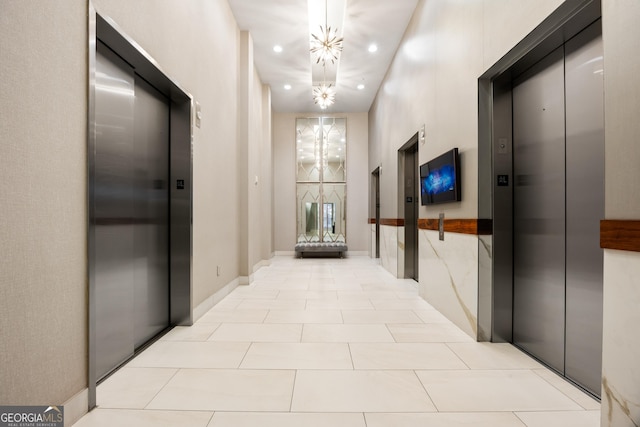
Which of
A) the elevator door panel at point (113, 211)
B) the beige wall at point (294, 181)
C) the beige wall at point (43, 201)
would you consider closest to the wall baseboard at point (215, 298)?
the elevator door panel at point (113, 211)

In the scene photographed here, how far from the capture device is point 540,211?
2602 millimetres

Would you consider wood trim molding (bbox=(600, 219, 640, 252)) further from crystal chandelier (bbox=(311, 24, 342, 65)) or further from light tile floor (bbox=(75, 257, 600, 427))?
crystal chandelier (bbox=(311, 24, 342, 65))

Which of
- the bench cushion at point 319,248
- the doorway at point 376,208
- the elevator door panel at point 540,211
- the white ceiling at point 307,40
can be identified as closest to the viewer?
the elevator door panel at point 540,211

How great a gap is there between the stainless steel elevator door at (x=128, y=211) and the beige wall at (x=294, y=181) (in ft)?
22.4

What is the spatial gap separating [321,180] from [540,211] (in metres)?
7.98

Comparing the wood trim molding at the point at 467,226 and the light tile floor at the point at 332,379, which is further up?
the wood trim molding at the point at 467,226

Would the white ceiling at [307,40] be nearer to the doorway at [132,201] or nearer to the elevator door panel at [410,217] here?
the elevator door panel at [410,217]

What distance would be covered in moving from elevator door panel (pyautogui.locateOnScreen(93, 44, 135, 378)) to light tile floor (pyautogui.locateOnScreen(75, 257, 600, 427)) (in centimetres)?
30

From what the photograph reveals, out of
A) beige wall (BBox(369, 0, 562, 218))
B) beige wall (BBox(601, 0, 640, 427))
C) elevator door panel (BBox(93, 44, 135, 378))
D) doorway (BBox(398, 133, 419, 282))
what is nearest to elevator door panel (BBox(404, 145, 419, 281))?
doorway (BBox(398, 133, 419, 282))

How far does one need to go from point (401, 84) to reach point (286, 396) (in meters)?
5.46

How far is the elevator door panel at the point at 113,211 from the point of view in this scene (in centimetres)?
229

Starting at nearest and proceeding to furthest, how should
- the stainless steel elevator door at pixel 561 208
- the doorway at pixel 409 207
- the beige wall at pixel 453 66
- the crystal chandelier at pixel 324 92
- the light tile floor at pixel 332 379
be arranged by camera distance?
the light tile floor at pixel 332 379, the stainless steel elevator door at pixel 561 208, the beige wall at pixel 453 66, the doorway at pixel 409 207, the crystal chandelier at pixel 324 92

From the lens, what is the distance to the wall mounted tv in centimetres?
341

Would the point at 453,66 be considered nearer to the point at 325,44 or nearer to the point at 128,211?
the point at 325,44
